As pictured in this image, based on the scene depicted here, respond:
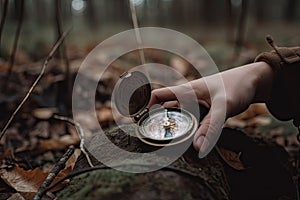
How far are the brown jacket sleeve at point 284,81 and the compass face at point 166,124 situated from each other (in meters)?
0.49

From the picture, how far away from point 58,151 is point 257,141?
1.18 metres

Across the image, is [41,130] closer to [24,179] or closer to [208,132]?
[24,179]

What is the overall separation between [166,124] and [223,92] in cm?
28

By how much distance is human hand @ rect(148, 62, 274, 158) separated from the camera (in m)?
1.63

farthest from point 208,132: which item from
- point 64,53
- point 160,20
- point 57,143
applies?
point 160,20

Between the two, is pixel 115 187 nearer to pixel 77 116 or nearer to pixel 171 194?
pixel 171 194

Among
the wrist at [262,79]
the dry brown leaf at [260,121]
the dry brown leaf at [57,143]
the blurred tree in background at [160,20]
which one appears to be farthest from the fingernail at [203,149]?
the blurred tree in background at [160,20]

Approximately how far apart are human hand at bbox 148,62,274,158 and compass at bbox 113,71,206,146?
0.22 feet

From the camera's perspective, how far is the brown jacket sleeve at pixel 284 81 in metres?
1.85

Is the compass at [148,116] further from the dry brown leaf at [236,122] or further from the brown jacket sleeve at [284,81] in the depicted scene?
the dry brown leaf at [236,122]

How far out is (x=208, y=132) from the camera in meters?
1.54

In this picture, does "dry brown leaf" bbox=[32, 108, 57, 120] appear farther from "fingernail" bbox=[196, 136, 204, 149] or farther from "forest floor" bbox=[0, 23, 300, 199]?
"fingernail" bbox=[196, 136, 204, 149]

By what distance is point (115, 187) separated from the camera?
1309mm

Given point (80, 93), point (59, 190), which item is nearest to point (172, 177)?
point (59, 190)
